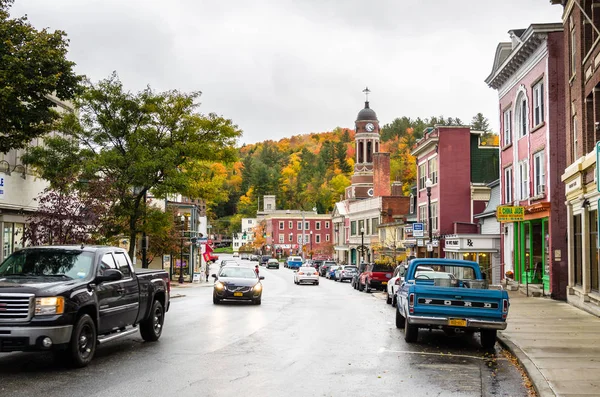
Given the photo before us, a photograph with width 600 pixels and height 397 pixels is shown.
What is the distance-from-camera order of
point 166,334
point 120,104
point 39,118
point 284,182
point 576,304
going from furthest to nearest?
point 284,182 → point 120,104 → point 576,304 → point 39,118 → point 166,334

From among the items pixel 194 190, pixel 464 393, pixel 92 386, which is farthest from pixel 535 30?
pixel 92 386

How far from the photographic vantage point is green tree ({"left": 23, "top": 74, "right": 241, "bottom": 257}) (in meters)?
28.6

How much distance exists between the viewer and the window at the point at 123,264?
13406mm

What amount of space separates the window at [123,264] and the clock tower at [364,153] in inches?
3157

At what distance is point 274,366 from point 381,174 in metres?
78.7

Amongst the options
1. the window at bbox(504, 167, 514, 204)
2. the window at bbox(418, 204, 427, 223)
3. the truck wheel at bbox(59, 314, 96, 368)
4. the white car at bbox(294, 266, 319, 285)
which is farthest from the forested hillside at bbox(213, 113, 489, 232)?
the truck wheel at bbox(59, 314, 96, 368)

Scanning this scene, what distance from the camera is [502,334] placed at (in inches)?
652

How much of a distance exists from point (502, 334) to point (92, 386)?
34.1 ft

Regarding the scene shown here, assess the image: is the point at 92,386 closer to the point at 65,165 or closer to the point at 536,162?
the point at 65,165

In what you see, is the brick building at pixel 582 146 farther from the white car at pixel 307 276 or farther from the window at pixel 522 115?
the white car at pixel 307 276

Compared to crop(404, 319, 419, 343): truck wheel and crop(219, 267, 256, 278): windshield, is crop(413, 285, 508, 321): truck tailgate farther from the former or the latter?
crop(219, 267, 256, 278): windshield

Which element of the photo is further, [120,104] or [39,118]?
[120,104]

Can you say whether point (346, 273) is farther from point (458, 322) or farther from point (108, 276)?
point (108, 276)

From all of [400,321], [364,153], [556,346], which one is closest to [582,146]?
[400,321]
